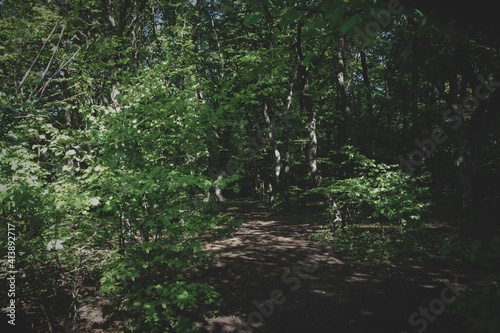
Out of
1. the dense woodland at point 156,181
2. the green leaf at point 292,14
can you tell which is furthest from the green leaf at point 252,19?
the green leaf at point 292,14

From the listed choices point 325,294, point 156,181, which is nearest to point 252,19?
point 156,181

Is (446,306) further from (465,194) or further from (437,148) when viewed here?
(437,148)

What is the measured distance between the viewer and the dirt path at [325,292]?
14.4ft

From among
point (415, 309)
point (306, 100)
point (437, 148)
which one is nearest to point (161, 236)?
point (415, 309)

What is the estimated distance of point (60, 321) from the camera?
Result: 4438 millimetres

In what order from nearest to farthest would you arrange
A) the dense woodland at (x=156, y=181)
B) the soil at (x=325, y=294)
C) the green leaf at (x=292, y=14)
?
the green leaf at (x=292, y=14) → the dense woodland at (x=156, y=181) → the soil at (x=325, y=294)

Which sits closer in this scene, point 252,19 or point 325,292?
point 252,19

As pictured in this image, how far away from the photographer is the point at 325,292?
18.3ft

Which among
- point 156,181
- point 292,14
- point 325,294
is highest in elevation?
point 292,14

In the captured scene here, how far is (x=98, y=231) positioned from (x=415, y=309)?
615cm

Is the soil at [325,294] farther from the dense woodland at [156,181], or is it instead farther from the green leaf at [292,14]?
the green leaf at [292,14]

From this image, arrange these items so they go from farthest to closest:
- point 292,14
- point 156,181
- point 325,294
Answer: point 325,294
point 156,181
point 292,14

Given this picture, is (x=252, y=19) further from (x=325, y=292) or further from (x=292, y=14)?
(x=325, y=292)

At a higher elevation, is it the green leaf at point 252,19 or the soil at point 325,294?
the green leaf at point 252,19
